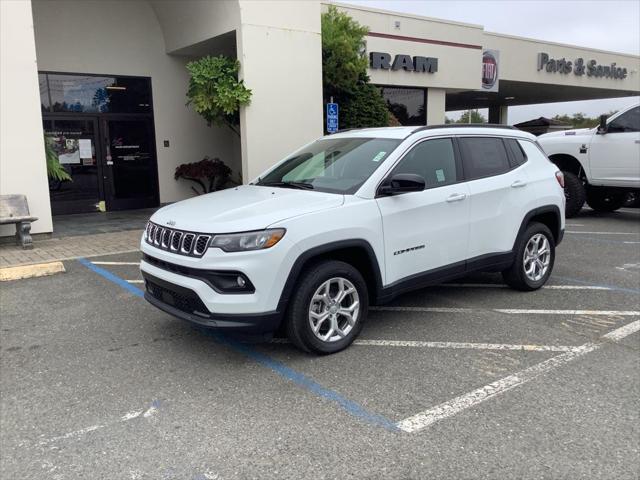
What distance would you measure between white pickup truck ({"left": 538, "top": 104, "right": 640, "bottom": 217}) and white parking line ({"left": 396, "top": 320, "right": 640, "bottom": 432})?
23.1ft

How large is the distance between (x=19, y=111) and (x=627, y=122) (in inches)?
428

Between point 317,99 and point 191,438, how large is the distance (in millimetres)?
9611

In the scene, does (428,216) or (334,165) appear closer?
(428,216)

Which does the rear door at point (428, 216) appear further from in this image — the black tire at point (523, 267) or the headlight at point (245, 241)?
the headlight at point (245, 241)

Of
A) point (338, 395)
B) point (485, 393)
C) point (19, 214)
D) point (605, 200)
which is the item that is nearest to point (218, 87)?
point (19, 214)

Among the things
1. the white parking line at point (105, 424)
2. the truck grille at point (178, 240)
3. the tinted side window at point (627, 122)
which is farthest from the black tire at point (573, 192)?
the white parking line at point (105, 424)

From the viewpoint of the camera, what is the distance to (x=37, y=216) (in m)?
9.41

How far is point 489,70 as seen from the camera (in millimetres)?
20375

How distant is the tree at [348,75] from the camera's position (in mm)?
12906

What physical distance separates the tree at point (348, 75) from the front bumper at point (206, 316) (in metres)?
9.76

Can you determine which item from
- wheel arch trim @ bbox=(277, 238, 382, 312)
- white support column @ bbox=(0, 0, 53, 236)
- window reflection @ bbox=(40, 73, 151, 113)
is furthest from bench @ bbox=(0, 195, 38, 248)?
wheel arch trim @ bbox=(277, 238, 382, 312)

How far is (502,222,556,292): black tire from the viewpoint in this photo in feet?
19.7

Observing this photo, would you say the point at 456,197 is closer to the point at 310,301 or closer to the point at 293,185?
the point at 293,185

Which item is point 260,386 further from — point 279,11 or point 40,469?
point 279,11
